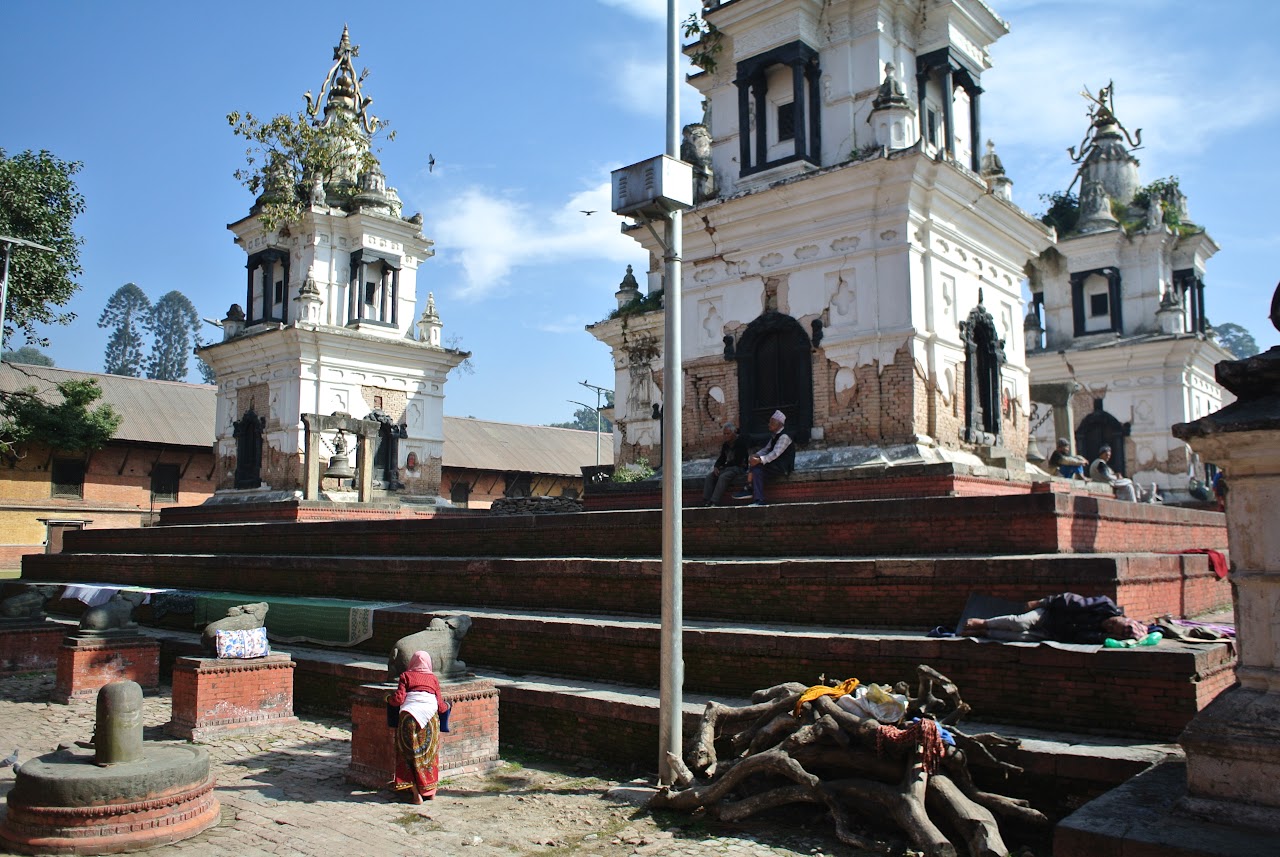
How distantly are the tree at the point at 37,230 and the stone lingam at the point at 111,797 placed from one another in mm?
22554

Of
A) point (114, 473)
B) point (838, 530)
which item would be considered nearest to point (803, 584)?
point (838, 530)

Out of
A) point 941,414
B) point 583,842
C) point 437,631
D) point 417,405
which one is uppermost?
point 417,405

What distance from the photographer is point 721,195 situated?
1627cm

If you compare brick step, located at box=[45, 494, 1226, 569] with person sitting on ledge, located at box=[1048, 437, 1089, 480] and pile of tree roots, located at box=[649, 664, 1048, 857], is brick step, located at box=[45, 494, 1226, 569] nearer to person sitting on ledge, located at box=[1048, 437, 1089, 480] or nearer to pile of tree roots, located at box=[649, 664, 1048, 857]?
pile of tree roots, located at box=[649, 664, 1048, 857]

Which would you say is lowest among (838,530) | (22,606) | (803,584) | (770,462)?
(22,606)

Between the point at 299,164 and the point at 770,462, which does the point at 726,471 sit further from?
the point at 299,164

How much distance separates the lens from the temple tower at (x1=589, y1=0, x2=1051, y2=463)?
14.1 meters

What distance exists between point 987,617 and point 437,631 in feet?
14.6

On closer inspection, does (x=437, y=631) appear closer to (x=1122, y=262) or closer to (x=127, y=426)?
(x=1122, y=262)

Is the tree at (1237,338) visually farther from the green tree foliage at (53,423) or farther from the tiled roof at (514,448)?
the green tree foliage at (53,423)

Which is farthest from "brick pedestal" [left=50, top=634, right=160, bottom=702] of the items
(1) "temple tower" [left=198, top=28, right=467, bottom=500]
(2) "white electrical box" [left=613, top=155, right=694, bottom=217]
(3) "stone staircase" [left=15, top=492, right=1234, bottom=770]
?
(1) "temple tower" [left=198, top=28, right=467, bottom=500]

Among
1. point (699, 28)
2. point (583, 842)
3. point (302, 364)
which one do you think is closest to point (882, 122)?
point (699, 28)

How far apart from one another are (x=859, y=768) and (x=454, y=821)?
2.76 metres

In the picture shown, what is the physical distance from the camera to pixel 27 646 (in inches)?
543
